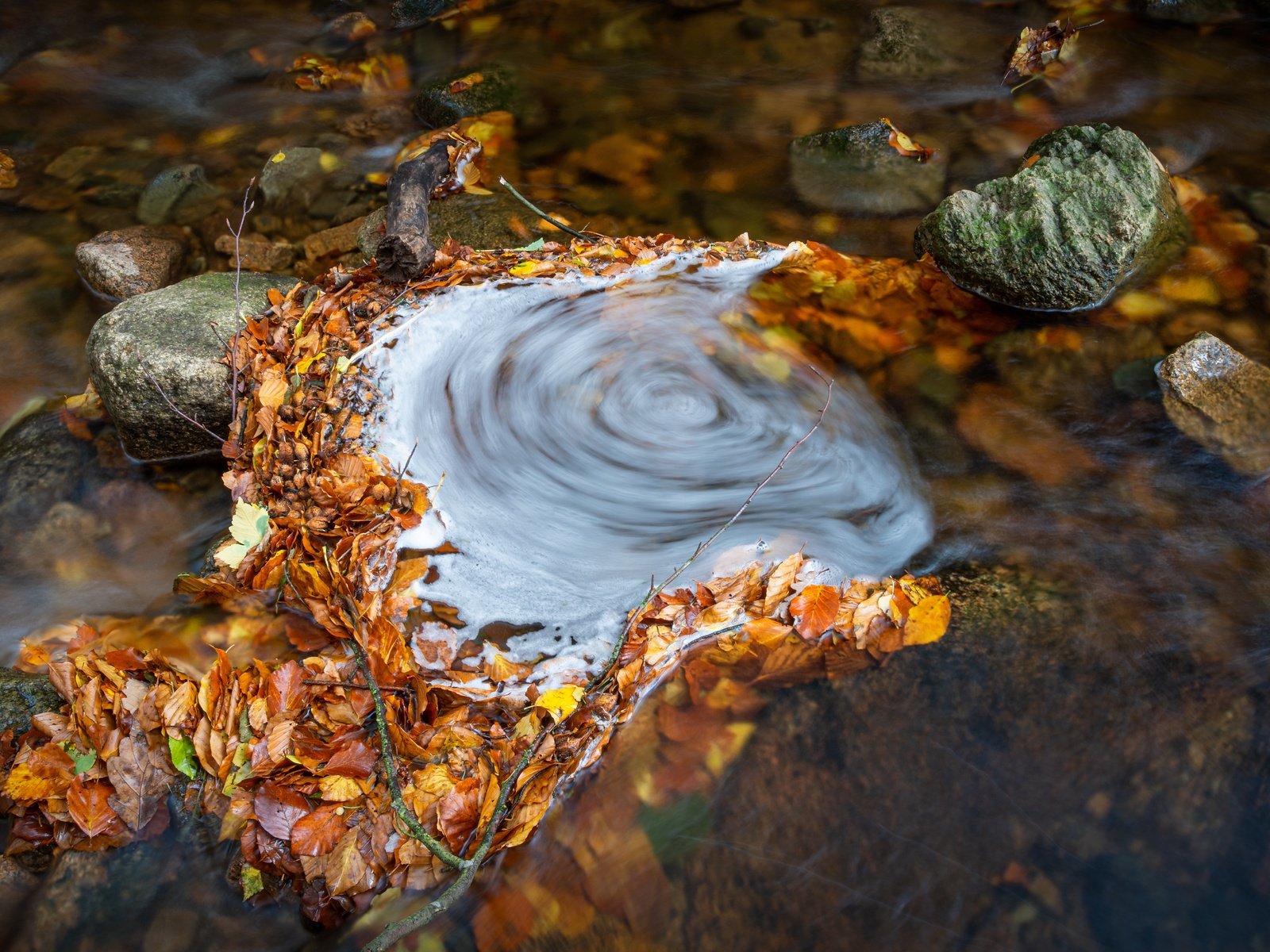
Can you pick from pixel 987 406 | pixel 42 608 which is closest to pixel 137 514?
pixel 42 608

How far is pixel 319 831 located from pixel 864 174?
5317 mm

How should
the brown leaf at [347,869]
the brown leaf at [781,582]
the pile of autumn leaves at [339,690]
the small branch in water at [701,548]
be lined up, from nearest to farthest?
the brown leaf at [347,869]
the pile of autumn leaves at [339,690]
the small branch in water at [701,548]
the brown leaf at [781,582]

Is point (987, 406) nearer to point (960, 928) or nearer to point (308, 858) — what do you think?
point (960, 928)

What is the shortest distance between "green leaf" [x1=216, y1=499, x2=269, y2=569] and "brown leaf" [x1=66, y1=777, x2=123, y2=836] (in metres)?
1.05

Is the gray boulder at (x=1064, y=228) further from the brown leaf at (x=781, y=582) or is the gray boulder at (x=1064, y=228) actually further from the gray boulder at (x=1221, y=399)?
the brown leaf at (x=781, y=582)

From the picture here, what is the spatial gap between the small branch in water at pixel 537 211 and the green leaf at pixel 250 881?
412 centimetres

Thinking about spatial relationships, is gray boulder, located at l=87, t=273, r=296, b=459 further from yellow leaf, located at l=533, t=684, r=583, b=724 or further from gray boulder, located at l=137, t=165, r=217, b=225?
yellow leaf, located at l=533, t=684, r=583, b=724

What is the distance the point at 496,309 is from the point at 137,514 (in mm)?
A: 2303

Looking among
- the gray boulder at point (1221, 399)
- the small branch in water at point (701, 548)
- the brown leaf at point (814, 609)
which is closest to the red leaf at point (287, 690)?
the small branch in water at point (701, 548)

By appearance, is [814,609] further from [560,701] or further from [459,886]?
[459,886]

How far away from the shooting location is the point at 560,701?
3230mm

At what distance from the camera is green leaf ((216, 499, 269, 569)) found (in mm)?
3723

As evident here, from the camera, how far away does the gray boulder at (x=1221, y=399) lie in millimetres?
4027

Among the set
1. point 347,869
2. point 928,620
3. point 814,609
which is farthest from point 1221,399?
point 347,869
